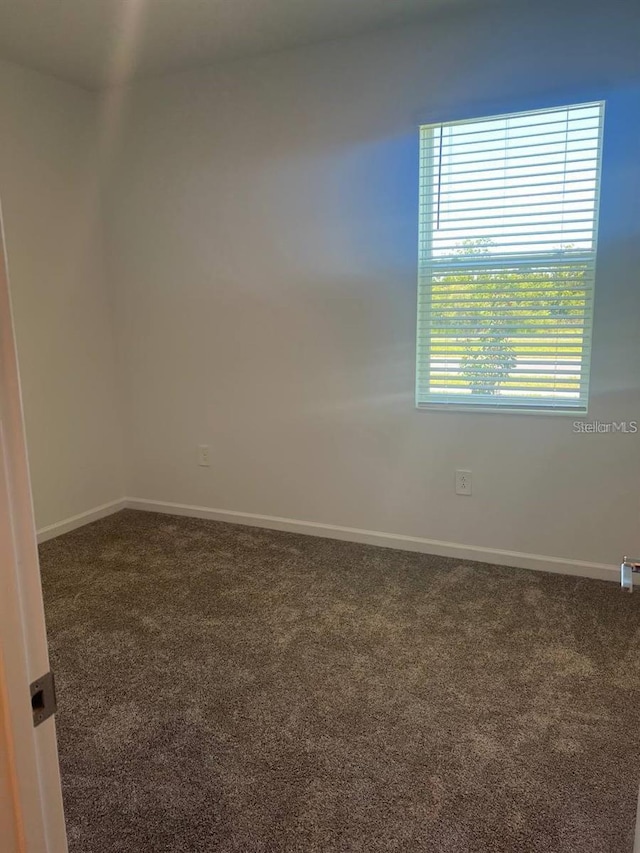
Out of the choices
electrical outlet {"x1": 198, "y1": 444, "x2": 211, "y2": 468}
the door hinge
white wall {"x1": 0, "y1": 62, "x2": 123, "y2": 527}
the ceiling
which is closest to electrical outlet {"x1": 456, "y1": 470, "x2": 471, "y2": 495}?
electrical outlet {"x1": 198, "y1": 444, "x2": 211, "y2": 468}

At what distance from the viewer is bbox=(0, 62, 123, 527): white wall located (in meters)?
3.25

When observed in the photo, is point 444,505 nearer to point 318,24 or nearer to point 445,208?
point 445,208

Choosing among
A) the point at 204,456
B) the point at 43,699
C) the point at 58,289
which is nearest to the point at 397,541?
the point at 204,456

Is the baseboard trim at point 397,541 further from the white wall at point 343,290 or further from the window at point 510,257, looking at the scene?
the window at point 510,257

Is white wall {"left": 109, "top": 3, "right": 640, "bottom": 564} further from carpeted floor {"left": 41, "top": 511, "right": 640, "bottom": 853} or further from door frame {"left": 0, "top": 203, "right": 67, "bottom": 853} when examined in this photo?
door frame {"left": 0, "top": 203, "right": 67, "bottom": 853}

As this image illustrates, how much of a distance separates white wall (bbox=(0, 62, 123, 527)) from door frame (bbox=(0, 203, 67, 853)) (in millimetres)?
2923

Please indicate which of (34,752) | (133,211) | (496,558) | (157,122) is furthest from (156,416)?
(34,752)

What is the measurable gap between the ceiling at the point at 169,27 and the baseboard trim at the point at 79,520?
8.35ft

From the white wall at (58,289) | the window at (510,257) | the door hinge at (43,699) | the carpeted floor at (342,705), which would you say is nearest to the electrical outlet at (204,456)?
the white wall at (58,289)

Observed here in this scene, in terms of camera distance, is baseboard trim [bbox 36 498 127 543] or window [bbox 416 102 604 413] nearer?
window [bbox 416 102 604 413]

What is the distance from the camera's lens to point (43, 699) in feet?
2.31

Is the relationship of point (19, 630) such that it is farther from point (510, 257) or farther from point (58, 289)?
point (58, 289)

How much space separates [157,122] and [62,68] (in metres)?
0.54

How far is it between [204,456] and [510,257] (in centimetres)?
214
